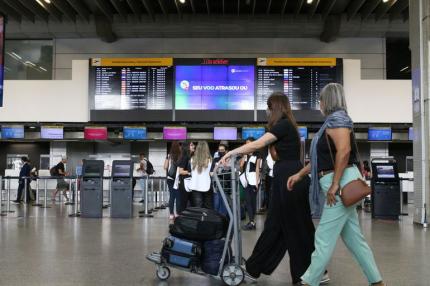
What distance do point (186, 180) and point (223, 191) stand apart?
5072 millimetres

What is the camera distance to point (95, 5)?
680 inches

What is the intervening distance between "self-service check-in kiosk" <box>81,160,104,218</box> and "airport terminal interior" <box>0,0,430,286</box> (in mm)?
33

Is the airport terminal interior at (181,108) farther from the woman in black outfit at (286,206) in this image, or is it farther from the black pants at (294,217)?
the black pants at (294,217)

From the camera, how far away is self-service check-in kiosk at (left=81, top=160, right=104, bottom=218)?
1128 cm

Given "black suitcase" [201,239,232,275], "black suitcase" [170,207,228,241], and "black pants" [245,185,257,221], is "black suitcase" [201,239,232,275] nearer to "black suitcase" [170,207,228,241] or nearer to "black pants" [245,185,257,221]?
"black suitcase" [170,207,228,241]

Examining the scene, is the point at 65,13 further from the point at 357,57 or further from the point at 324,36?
the point at 357,57

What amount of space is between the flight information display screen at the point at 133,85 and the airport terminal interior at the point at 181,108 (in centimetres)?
5

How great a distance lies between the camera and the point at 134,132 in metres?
17.2

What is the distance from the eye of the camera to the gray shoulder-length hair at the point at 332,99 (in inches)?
150

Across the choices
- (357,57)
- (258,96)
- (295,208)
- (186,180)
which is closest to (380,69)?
(357,57)

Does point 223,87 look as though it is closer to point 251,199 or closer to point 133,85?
point 133,85

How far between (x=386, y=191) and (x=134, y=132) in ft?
29.7

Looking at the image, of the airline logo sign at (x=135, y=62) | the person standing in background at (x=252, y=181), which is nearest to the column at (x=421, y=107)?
the person standing in background at (x=252, y=181)

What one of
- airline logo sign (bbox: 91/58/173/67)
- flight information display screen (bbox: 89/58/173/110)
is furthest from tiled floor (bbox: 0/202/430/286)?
airline logo sign (bbox: 91/58/173/67)
